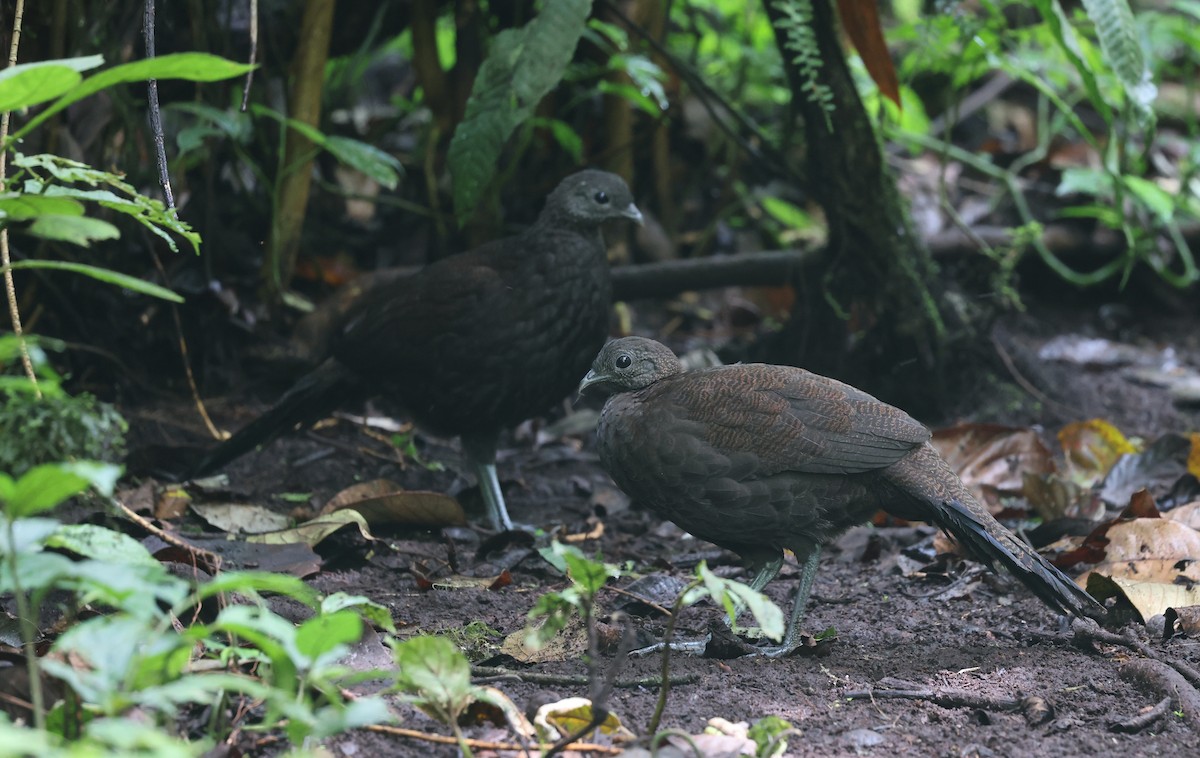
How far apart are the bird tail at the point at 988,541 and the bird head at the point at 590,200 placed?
2020 millimetres

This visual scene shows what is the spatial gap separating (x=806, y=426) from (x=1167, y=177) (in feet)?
→ 17.3

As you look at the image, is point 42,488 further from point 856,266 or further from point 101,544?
point 856,266

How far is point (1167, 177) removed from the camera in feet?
25.8

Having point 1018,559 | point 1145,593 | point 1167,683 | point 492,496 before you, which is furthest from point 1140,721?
point 492,496

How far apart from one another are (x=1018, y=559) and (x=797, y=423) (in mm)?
740

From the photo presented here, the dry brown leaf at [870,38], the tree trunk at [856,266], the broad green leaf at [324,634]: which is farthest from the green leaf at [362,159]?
the broad green leaf at [324,634]

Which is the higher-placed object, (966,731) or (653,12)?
(653,12)

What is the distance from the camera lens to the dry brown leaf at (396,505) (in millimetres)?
4453

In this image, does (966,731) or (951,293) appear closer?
(966,731)

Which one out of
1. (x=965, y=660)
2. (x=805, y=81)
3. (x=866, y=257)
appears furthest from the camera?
(x=866, y=257)

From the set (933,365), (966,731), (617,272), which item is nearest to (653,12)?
(617,272)

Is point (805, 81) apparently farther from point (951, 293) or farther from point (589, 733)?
point (589, 733)

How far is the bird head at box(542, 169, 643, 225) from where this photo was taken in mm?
5297

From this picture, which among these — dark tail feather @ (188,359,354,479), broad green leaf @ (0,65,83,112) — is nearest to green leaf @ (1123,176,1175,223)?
dark tail feather @ (188,359,354,479)
